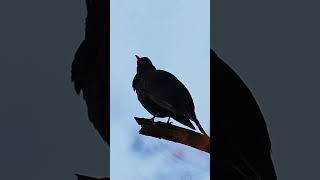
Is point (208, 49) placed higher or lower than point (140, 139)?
higher

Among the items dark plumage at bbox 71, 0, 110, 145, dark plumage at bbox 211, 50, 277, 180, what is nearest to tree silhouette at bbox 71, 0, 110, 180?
dark plumage at bbox 71, 0, 110, 145

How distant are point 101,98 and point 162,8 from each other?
1.74 feet

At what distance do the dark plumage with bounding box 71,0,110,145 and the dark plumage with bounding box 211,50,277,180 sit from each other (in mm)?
535

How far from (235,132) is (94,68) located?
76cm

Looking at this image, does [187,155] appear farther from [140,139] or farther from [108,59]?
[108,59]

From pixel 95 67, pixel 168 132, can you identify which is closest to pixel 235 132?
pixel 168 132

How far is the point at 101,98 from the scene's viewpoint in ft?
11.6

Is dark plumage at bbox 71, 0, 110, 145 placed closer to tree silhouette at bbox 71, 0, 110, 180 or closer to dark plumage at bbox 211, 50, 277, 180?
tree silhouette at bbox 71, 0, 110, 180

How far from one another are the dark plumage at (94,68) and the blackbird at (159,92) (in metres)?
0.17

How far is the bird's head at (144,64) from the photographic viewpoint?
3504 millimetres

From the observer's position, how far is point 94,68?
140 inches

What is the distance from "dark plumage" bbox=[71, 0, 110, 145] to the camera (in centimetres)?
353

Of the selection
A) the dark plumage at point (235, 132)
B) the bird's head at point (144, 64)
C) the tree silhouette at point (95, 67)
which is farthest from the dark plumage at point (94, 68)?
the dark plumage at point (235, 132)

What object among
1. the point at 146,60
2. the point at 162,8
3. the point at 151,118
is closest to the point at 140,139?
the point at 151,118
